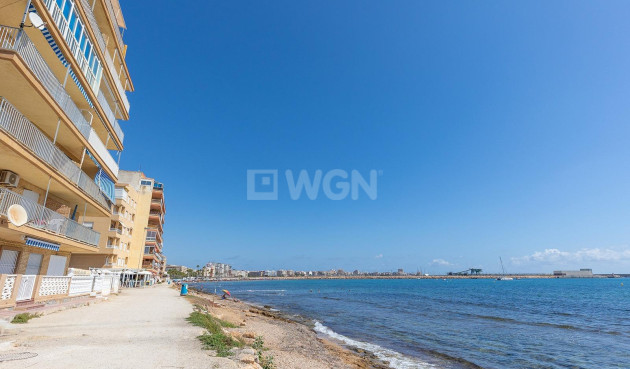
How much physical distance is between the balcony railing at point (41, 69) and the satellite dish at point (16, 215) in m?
5.28

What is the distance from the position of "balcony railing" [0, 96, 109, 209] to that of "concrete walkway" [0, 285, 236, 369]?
7094 millimetres

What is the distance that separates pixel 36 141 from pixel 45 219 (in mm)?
4373

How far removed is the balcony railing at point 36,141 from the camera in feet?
38.2

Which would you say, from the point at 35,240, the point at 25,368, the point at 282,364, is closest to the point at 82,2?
the point at 35,240

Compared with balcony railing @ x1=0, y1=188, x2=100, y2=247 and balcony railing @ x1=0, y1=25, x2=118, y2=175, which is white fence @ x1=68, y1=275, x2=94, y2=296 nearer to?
balcony railing @ x1=0, y1=188, x2=100, y2=247

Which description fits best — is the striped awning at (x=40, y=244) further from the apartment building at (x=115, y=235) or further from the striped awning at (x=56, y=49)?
the apartment building at (x=115, y=235)

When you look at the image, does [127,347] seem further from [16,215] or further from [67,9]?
[67,9]

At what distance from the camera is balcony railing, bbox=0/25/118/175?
11.3m

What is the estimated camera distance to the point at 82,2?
16.3 m

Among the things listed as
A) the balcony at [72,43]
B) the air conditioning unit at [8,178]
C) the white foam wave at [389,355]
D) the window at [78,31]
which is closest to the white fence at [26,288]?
the air conditioning unit at [8,178]

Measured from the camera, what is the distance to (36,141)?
1362cm

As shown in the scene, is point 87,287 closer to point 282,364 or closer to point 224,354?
point 282,364

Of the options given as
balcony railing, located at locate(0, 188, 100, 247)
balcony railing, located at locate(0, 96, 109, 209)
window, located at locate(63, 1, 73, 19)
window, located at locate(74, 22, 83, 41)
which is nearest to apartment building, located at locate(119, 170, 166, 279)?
balcony railing, located at locate(0, 188, 100, 247)

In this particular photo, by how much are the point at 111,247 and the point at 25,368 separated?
4051cm
